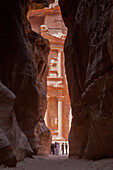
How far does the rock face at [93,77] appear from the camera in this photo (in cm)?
631

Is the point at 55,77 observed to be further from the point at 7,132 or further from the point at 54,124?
the point at 7,132

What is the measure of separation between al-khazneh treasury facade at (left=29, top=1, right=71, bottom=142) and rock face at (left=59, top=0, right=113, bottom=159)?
12549mm

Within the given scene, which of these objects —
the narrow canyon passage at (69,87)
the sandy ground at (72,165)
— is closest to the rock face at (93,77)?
the narrow canyon passage at (69,87)

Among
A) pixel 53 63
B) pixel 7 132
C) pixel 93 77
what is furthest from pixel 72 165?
pixel 53 63

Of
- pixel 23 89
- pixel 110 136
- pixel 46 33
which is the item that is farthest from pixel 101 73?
pixel 46 33

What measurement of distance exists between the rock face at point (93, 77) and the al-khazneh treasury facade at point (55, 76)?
1255cm

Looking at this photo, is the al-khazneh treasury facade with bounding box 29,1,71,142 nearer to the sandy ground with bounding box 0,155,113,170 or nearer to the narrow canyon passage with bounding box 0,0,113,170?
the narrow canyon passage with bounding box 0,0,113,170

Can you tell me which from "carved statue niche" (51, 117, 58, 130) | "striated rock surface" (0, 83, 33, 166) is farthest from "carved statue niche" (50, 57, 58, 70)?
"striated rock surface" (0, 83, 33, 166)

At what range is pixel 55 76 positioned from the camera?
24.1 m

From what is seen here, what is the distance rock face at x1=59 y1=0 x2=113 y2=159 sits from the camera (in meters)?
6.31

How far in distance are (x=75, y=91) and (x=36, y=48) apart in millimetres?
6040

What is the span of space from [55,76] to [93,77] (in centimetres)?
1706

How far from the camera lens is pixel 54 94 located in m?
23.4

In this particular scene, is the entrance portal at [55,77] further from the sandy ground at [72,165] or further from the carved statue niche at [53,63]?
the sandy ground at [72,165]
